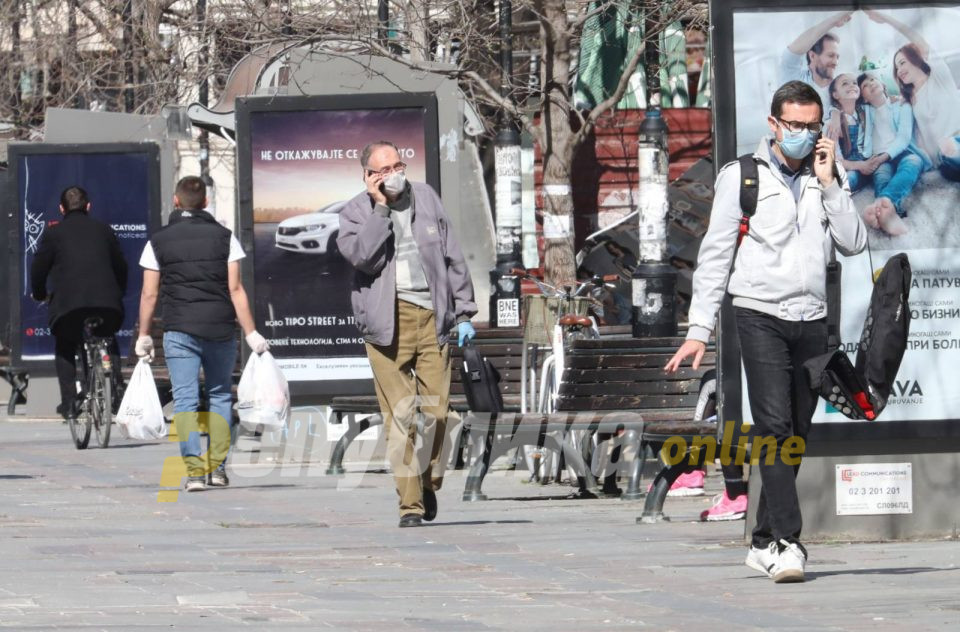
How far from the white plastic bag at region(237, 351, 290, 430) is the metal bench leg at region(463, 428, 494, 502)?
1.22 meters

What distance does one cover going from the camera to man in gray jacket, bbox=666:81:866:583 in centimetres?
798

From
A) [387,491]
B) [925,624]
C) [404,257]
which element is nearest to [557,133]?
[387,491]

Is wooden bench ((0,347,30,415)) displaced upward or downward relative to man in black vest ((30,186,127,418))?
downward

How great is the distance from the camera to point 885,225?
9.02 m

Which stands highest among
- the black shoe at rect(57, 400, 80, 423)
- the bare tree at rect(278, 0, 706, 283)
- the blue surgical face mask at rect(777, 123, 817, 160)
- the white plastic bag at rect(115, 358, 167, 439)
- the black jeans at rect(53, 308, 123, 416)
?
the bare tree at rect(278, 0, 706, 283)

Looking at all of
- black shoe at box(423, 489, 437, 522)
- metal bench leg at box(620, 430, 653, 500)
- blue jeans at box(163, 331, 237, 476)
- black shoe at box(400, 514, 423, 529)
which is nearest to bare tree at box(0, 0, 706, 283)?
blue jeans at box(163, 331, 237, 476)

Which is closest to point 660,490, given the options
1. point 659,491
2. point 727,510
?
point 659,491

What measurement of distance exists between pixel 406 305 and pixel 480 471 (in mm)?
1999

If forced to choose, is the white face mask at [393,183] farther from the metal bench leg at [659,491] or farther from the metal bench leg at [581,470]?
the metal bench leg at [581,470]

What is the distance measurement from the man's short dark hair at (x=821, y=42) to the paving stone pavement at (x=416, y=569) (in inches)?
79.1

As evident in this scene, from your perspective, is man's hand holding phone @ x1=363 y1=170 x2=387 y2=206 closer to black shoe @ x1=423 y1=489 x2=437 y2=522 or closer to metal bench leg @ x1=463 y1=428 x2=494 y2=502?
black shoe @ x1=423 y1=489 x2=437 y2=522

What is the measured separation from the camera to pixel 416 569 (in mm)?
8648

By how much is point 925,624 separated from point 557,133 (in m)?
18.7

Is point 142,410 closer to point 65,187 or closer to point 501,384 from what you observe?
point 501,384
